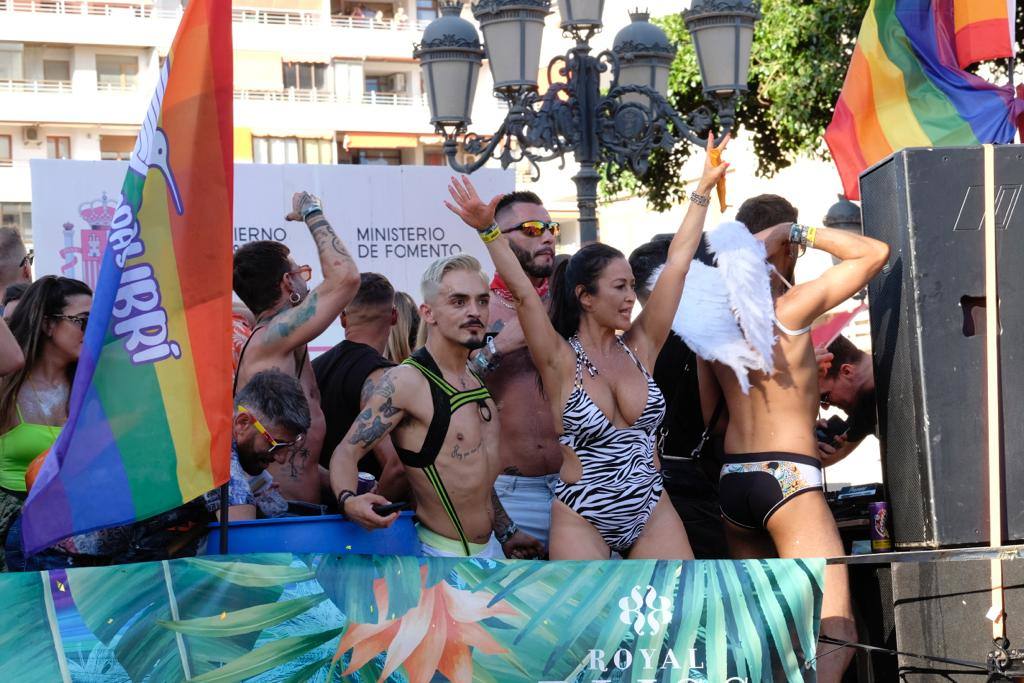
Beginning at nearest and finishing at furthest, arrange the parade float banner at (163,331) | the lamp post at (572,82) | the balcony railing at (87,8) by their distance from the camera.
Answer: the parade float banner at (163,331), the lamp post at (572,82), the balcony railing at (87,8)

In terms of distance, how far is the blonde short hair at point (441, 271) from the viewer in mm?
4855

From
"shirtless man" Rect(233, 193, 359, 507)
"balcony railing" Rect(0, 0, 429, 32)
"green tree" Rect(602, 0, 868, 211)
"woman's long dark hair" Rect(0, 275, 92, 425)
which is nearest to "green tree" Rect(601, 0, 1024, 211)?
"green tree" Rect(602, 0, 868, 211)

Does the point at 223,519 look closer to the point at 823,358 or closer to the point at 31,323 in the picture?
the point at 31,323

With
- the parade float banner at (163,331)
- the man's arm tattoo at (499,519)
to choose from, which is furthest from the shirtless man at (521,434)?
the parade float banner at (163,331)

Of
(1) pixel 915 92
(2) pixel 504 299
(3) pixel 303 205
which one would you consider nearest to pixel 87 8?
(1) pixel 915 92

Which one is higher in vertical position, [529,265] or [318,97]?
[318,97]

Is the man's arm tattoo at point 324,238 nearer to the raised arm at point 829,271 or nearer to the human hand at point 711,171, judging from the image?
the human hand at point 711,171

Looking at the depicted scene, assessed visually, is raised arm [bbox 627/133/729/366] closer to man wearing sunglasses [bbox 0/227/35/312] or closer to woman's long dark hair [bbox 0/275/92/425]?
woman's long dark hair [bbox 0/275/92/425]

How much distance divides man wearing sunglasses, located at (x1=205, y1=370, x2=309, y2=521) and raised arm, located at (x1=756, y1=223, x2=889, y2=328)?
1.70 m

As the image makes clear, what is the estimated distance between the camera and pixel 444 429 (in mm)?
4621

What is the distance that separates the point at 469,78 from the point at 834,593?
608 cm

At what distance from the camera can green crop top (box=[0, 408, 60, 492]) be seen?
4672 millimetres

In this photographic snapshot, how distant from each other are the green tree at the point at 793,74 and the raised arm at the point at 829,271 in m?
10.5

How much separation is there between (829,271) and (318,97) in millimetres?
43921
